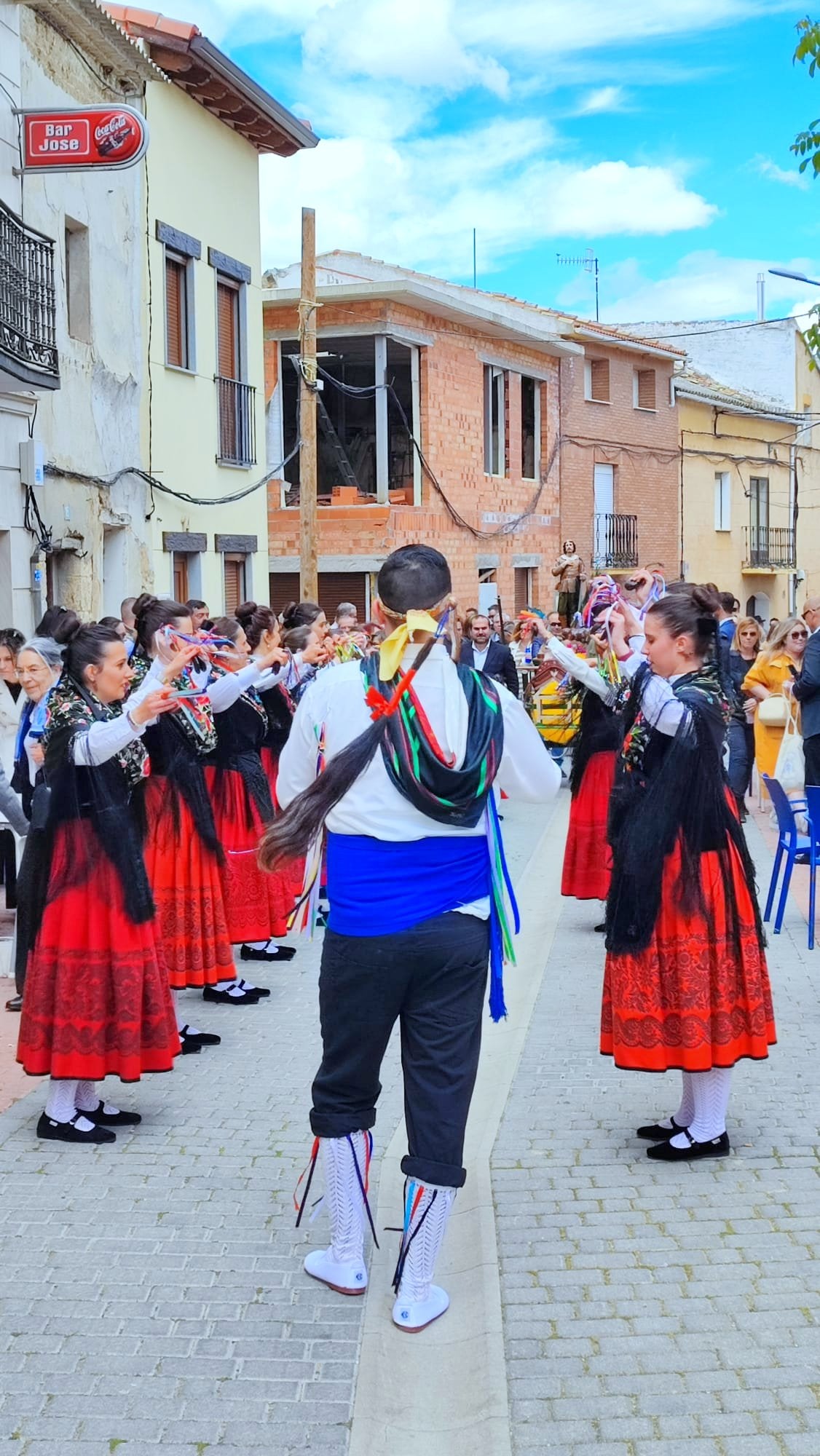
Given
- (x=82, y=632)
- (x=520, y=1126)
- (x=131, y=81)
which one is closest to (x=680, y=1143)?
(x=520, y=1126)

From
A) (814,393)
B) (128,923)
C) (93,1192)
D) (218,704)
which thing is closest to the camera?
(93,1192)

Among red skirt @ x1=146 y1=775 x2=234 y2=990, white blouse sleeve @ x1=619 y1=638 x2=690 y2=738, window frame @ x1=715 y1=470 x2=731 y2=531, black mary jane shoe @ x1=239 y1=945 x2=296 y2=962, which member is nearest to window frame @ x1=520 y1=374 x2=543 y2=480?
window frame @ x1=715 y1=470 x2=731 y2=531

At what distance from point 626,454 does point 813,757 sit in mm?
25910

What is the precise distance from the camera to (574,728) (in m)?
9.61

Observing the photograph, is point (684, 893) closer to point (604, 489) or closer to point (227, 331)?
point (227, 331)

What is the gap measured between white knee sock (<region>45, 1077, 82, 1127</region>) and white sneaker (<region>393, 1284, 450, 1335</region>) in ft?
6.13

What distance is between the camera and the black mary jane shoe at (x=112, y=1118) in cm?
574

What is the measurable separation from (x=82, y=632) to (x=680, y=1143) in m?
2.81

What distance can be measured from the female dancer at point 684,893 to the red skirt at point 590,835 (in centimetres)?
381

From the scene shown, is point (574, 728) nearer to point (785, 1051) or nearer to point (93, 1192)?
point (785, 1051)

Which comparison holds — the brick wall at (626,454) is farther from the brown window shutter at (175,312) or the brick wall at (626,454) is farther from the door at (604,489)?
the brown window shutter at (175,312)

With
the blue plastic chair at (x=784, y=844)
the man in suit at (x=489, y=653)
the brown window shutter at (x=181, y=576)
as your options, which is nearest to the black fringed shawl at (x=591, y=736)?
the blue plastic chair at (x=784, y=844)

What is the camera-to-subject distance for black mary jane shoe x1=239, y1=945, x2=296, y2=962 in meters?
8.77

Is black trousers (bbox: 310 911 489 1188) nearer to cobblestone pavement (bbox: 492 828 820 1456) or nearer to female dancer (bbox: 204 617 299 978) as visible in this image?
cobblestone pavement (bbox: 492 828 820 1456)
